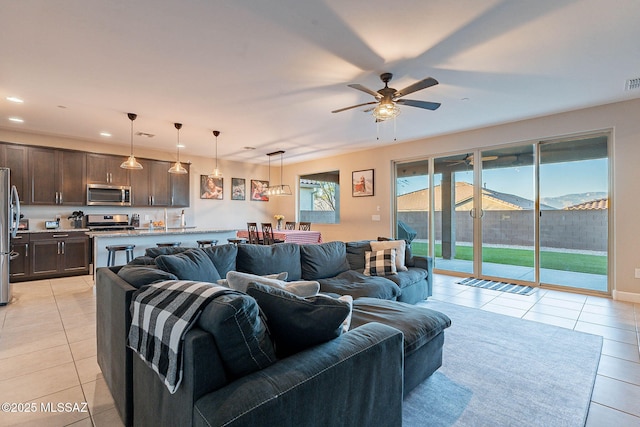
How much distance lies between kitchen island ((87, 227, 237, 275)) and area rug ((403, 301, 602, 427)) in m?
4.30

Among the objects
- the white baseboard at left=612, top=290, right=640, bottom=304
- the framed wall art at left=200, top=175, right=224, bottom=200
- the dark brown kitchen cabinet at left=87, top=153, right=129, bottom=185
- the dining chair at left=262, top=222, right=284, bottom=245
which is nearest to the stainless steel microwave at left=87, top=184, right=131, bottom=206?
the dark brown kitchen cabinet at left=87, top=153, right=129, bottom=185

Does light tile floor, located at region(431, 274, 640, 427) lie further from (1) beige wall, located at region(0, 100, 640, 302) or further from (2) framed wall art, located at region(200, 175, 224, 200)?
(2) framed wall art, located at region(200, 175, 224, 200)

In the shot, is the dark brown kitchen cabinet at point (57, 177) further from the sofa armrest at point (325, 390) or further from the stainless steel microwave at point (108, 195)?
the sofa armrest at point (325, 390)

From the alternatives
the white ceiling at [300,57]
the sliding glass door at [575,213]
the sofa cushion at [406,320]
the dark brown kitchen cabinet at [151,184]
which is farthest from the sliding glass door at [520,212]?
the dark brown kitchen cabinet at [151,184]

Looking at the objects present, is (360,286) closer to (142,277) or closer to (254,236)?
(142,277)

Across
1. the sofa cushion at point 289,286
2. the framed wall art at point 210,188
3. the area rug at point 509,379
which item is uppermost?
the framed wall art at point 210,188

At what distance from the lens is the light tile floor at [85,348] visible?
184 centimetres

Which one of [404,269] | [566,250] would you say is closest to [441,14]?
[404,269]

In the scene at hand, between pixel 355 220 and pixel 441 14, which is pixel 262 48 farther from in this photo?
pixel 355 220

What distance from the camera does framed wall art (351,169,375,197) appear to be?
22.7 feet

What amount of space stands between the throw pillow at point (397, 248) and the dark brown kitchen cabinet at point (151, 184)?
206 inches

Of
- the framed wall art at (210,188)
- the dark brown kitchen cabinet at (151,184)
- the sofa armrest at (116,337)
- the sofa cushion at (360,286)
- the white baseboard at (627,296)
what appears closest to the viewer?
the sofa armrest at (116,337)

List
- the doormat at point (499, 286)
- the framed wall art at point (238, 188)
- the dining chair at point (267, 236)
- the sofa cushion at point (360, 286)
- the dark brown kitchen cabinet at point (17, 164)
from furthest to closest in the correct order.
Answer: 1. the framed wall art at point (238, 188)
2. the dining chair at point (267, 236)
3. the dark brown kitchen cabinet at point (17, 164)
4. the doormat at point (499, 286)
5. the sofa cushion at point (360, 286)

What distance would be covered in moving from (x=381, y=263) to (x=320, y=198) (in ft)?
16.3
